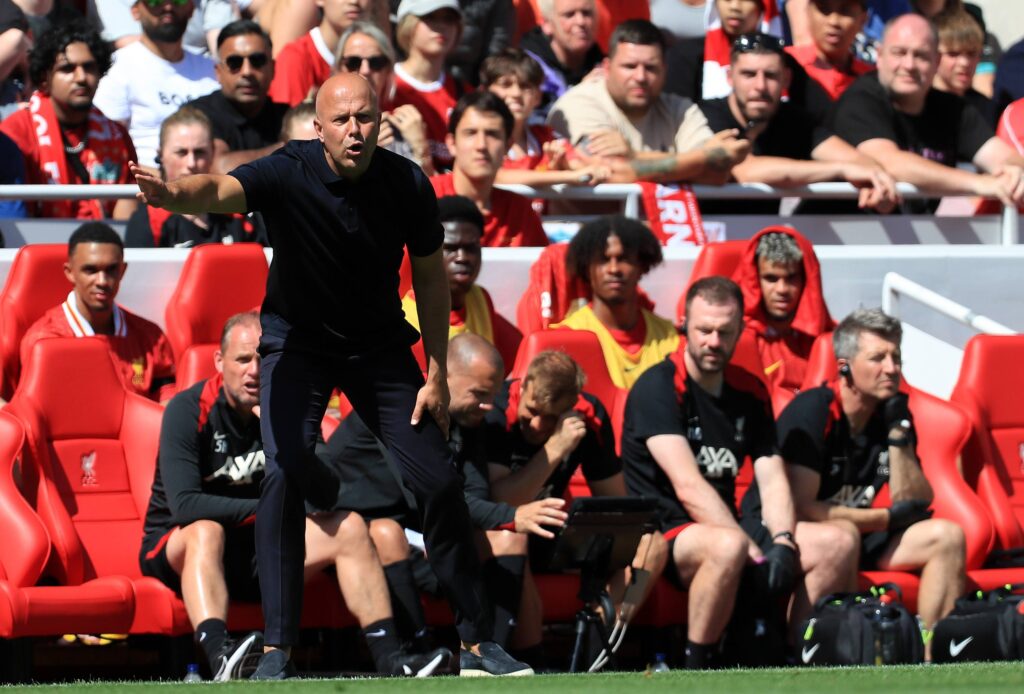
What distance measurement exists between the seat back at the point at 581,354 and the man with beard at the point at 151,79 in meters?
2.96

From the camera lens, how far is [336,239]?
639cm

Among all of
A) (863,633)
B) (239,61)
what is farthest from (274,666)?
(239,61)

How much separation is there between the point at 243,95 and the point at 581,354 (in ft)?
8.34

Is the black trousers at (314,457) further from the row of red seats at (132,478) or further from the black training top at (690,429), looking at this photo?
the black training top at (690,429)

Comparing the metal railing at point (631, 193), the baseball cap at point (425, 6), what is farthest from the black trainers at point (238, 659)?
the baseball cap at point (425, 6)

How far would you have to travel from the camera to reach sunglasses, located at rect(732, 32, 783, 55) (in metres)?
10.7

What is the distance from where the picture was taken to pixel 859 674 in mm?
6098

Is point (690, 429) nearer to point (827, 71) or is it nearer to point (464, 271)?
point (464, 271)

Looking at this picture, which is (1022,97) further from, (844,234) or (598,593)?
(598,593)

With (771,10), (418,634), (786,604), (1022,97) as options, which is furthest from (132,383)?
(1022,97)

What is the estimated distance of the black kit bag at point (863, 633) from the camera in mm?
7754

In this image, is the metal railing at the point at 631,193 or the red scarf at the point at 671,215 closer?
the metal railing at the point at 631,193

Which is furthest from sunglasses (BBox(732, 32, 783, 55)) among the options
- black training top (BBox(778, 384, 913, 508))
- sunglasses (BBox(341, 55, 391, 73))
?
black training top (BBox(778, 384, 913, 508))

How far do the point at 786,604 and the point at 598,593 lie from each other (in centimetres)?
95
